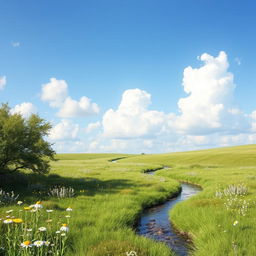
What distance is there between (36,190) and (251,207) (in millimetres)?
15467

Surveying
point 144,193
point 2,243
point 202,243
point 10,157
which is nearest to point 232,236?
point 202,243

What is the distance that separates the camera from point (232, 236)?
30.5ft

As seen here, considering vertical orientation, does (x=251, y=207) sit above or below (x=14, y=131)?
below

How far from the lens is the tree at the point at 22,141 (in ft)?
65.5

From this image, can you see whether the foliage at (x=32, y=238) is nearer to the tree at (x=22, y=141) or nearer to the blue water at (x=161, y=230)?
the blue water at (x=161, y=230)

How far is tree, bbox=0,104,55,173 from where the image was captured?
1997 cm

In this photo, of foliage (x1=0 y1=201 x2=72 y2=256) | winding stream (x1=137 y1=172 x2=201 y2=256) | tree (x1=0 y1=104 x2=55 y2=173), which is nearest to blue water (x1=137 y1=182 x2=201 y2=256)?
winding stream (x1=137 y1=172 x2=201 y2=256)

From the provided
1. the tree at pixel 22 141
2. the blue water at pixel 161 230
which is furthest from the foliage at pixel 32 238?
the tree at pixel 22 141

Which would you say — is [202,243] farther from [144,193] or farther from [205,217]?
[144,193]

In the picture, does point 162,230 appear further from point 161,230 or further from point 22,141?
point 22,141

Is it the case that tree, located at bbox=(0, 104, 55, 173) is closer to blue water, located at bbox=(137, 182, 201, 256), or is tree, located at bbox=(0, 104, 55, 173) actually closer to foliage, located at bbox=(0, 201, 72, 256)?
foliage, located at bbox=(0, 201, 72, 256)

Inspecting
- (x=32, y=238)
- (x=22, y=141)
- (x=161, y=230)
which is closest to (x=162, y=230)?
(x=161, y=230)

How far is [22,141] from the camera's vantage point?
2119cm

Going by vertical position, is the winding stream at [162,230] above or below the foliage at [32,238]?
below
